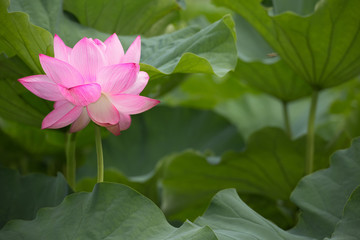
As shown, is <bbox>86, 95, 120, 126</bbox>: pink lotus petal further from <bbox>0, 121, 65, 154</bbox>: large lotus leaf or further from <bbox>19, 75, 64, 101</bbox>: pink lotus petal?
<bbox>0, 121, 65, 154</bbox>: large lotus leaf

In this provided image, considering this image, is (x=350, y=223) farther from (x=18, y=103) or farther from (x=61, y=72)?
(x=18, y=103)

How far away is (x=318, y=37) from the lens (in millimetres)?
989

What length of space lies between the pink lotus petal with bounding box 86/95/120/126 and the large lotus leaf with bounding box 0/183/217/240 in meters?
0.10

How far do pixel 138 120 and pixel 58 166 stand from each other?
0.32 metres

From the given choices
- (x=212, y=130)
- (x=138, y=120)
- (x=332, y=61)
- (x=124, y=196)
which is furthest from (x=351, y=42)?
(x=138, y=120)

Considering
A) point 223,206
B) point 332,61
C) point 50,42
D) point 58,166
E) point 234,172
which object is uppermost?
point 50,42

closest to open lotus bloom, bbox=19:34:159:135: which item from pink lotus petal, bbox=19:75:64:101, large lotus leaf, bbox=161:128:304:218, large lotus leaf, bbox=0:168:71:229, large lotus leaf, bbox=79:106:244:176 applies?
pink lotus petal, bbox=19:75:64:101

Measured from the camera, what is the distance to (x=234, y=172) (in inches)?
47.1

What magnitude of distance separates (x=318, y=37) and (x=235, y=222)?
1.40ft

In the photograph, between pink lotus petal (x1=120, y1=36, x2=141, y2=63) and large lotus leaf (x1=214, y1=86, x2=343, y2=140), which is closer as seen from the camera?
pink lotus petal (x1=120, y1=36, x2=141, y2=63)

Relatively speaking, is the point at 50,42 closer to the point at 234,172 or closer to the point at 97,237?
the point at 97,237

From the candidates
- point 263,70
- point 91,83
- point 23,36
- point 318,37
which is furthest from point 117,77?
point 263,70

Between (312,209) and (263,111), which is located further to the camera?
(263,111)

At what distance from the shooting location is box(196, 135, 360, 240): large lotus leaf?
0.74 m
